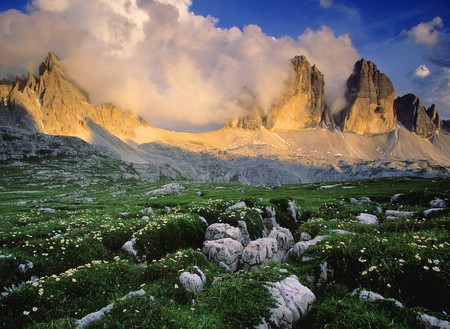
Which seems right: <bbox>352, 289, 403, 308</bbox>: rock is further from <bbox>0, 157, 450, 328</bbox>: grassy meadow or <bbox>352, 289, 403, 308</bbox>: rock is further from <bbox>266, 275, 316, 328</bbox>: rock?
<bbox>266, 275, 316, 328</bbox>: rock

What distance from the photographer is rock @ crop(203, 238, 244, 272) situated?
17672 millimetres

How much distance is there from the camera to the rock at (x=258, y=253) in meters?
17.9

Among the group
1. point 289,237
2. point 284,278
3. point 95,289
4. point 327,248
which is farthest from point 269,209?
point 95,289

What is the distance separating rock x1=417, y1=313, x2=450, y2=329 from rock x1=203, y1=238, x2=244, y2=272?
409 inches

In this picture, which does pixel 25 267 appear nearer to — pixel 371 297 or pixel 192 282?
pixel 192 282

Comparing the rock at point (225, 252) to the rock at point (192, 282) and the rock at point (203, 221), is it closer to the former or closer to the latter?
the rock at point (192, 282)

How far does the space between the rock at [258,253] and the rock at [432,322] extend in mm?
9843

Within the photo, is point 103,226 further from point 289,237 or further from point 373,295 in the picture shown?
point 373,295

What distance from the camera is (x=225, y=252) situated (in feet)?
59.1

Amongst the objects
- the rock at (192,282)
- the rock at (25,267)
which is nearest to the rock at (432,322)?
the rock at (192,282)

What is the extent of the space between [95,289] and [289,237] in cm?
1517

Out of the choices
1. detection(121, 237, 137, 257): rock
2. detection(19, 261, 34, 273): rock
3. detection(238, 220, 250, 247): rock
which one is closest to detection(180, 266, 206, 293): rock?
detection(121, 237, 137, 257): rock

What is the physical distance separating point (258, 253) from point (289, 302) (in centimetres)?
828

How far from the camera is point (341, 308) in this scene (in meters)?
9.20
